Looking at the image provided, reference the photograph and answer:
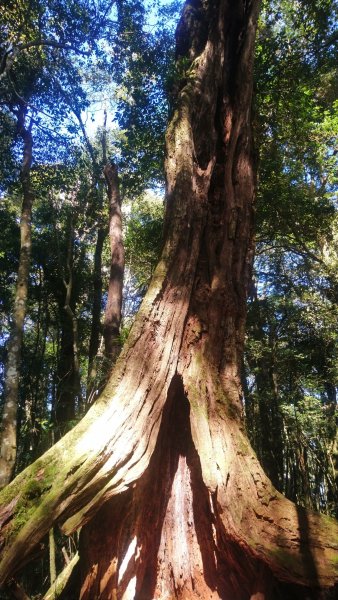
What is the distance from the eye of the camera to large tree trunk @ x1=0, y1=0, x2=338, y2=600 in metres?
2.28

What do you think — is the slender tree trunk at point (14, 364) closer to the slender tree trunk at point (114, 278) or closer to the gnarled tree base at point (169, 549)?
the slender tree trunk at point (114, 278)

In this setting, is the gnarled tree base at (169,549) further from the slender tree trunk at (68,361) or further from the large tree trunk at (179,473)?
the slender tree trunk at (68,361)

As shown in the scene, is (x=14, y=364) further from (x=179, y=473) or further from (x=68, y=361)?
(x=68, y=361)

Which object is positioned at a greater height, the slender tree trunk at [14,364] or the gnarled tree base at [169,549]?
the slender tree trunk at [14,364]

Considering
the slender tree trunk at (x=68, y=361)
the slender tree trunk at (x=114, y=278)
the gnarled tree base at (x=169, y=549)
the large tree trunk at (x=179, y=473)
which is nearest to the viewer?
the large tree trunk at (x=179, y=473)

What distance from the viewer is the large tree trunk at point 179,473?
2.28 meters

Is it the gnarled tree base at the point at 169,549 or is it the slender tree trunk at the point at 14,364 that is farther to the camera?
the slender tree trunk at the point at 14,364

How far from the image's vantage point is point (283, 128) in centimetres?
872

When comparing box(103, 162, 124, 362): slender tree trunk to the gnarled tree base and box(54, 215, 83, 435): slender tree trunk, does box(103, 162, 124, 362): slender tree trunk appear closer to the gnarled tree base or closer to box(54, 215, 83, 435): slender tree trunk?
box(54, 215, 83, 435): slender tree trunk

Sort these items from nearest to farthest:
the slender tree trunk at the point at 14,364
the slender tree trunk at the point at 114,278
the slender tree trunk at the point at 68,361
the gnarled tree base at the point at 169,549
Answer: the gnarled tree base at the point at 169,549 → the slender tree trunk at the point at 14,364 → the slender tree trunk at the point at 114,278 → the slender tree trunk at the point at 68,361

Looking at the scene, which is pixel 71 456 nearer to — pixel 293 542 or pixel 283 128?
pixel 293 542

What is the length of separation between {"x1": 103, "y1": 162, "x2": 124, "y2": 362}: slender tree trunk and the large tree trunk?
3.17 metres

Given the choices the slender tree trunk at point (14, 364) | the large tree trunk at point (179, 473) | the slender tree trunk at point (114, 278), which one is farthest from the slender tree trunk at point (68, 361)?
the large tree trunk at point (179, 473)

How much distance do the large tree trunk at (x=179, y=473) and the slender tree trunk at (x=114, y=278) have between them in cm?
317
